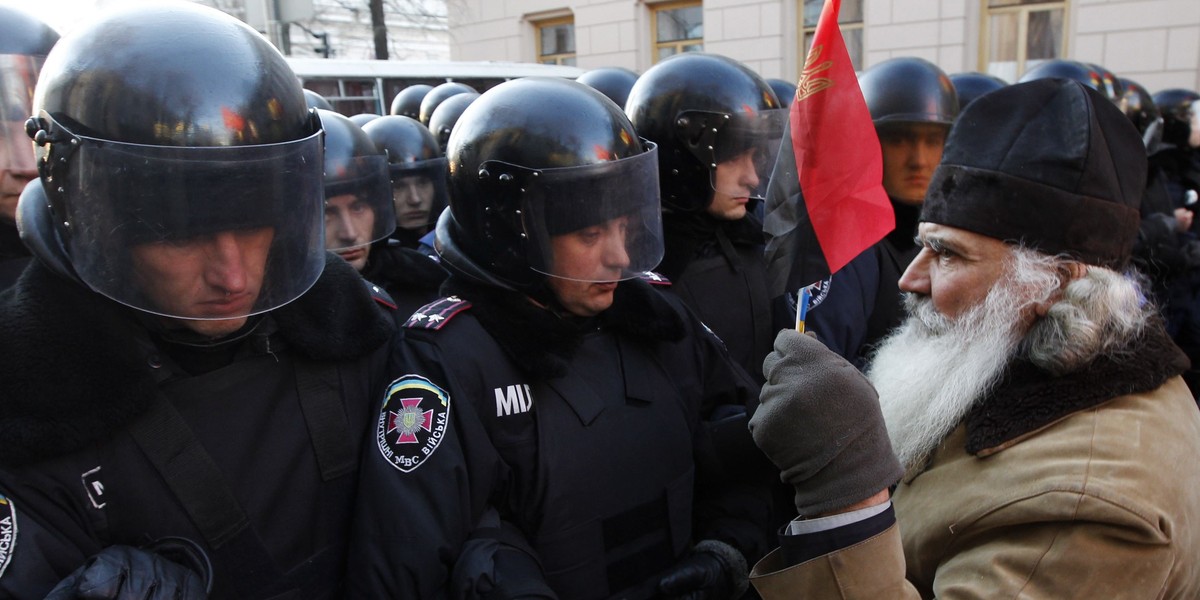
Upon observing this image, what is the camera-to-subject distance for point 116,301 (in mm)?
1499

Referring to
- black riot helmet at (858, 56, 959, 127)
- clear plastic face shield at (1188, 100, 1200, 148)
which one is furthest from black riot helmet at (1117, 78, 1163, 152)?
black riot helmet at (858, 56, 959, 127)

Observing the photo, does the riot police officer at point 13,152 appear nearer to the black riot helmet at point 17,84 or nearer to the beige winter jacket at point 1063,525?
the black riot helmet at point 17,84

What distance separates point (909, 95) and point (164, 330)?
319cm

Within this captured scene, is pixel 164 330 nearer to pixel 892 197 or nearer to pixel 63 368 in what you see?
pixel 63 368

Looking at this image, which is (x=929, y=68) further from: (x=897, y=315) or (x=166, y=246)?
(x=166, y=246)

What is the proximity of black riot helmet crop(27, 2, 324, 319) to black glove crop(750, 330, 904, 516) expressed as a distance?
1029 millimetres

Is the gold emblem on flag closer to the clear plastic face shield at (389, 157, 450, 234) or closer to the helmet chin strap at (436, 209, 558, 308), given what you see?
the helmet chin strap at (436, 209, 558, 308)

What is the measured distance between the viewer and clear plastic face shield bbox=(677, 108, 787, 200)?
3.00 metres

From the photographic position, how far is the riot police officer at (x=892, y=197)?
2916mm

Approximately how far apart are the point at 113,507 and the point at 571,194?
1.19 metres

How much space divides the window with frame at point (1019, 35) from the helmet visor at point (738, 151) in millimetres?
10526

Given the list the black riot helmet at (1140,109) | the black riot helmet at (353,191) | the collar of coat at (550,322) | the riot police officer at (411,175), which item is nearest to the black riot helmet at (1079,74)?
the black riot helmet at (1140,109)

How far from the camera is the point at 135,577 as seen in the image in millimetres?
1338

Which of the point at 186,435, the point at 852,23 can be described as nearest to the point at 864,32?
the point at 852,23
